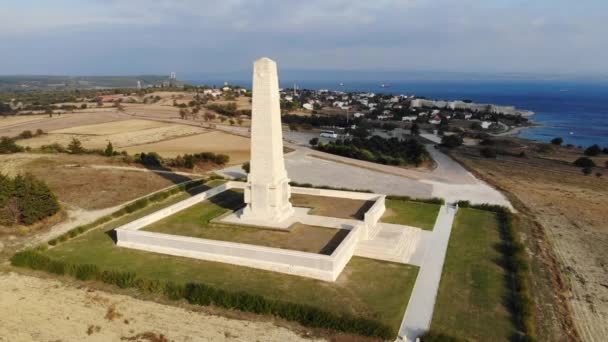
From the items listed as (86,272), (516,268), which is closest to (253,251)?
(86,272)

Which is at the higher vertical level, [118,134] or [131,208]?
[118,134]

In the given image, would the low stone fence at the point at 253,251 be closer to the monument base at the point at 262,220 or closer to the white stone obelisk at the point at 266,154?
the monument base at the point at 262,220

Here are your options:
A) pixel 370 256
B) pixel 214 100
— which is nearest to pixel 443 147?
pixel 370 256

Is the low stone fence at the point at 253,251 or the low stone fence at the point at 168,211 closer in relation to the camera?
the low stone fence at the point at 253,251

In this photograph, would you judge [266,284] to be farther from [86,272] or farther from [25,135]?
[25,135]

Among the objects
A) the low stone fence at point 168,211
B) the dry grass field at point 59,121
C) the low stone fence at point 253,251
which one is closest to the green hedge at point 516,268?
the low stone fence at point 253,251

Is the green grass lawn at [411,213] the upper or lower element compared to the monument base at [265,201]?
lower

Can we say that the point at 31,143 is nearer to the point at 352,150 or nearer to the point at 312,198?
the point at 352,150

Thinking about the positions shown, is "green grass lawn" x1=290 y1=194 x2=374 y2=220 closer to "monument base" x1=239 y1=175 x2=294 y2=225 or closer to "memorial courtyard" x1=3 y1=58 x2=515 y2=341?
"memorial courtyard" x1=3 y1=58 x2=515 y2=341
